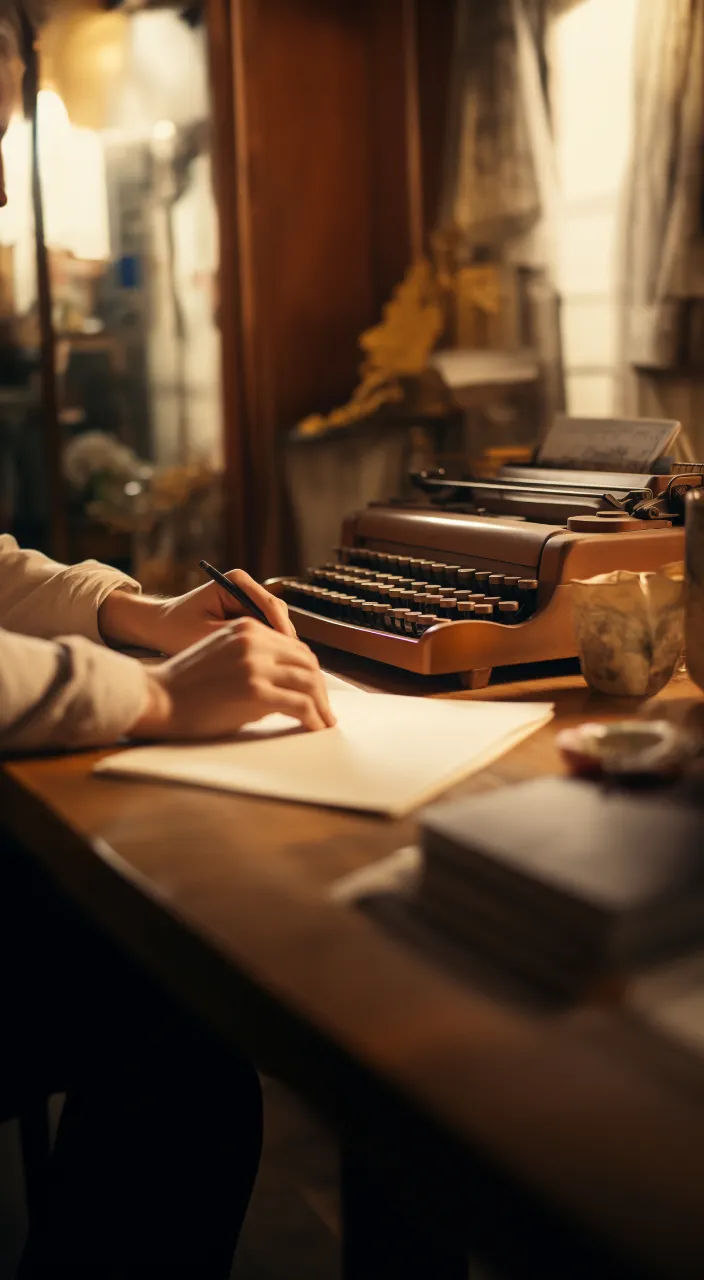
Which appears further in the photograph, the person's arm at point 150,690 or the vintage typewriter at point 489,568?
the vintage typewriter at point 489,568

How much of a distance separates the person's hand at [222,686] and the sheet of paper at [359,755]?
0.07ft

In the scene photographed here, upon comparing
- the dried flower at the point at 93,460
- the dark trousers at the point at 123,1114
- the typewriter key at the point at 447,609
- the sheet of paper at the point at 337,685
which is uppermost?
the dried flower at the point at 93,460

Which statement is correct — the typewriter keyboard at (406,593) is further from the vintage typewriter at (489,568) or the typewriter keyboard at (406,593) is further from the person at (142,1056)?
the person at (142,1056)

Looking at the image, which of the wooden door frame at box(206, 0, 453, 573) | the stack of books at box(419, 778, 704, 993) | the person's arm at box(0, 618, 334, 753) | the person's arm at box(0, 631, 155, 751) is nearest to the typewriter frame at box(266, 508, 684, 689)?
the person's arm at box(0, 618, 334, 753)

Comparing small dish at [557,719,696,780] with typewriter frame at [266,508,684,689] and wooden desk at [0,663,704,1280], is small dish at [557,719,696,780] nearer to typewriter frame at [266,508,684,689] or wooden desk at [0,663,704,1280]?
wooden desk at [0,663,704,1280]

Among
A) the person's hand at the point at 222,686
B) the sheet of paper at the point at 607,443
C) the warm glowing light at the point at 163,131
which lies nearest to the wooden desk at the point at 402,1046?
the person's hand at the point at 222,686

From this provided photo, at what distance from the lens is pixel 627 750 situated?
2.65 feet

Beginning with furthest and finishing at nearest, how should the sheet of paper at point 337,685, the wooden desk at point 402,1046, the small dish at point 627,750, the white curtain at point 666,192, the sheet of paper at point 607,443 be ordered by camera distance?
the white curtain at point 666,192 → the sheet of paper at point 607,443 → the sheet of paper at point 337,685 → the small dish at point 627,750 → the wooden desk at point 402,1046

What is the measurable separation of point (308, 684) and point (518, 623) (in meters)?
0.36

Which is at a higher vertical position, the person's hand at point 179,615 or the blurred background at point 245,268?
the blurred background at point 245,268

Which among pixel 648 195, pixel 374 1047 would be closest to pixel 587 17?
pixel 648 195

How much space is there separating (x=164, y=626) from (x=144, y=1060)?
1.48 ft

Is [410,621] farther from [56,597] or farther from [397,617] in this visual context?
[56,597]

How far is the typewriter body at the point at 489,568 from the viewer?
4.20 feet
